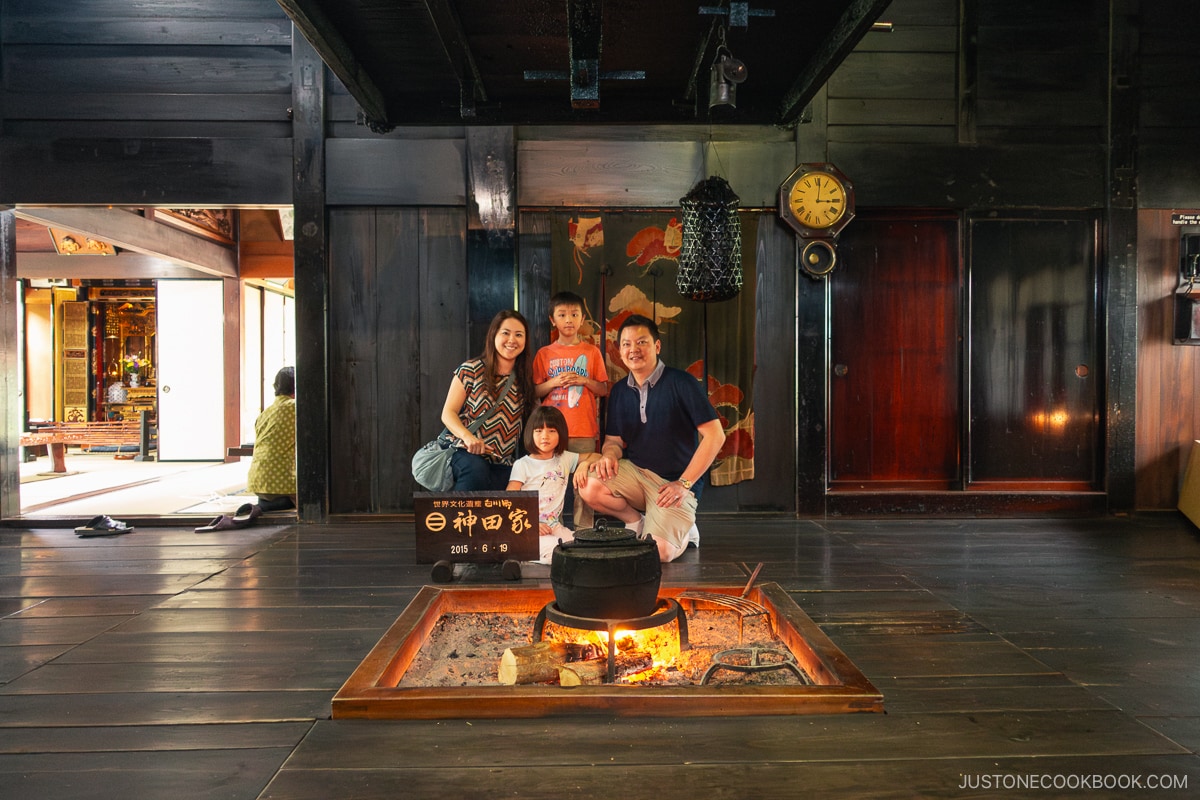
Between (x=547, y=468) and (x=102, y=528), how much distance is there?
3.33m

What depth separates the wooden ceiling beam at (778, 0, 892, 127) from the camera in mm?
2225

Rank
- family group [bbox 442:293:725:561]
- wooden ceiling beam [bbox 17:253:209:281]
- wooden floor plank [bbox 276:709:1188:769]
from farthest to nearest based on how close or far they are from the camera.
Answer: wooden ceiling beam [bbox 17:253:209:281], family group [bbox 442:293:725:561], wooden floor plank [bbox 276:709:1188:769]

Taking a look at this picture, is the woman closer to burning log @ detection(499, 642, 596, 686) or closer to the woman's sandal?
burning log @ detection(499, 642, 596, 686)

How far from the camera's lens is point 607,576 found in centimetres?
253

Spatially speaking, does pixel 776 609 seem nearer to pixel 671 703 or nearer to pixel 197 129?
pixel 671 703

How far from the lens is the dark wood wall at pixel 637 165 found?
5168 mm

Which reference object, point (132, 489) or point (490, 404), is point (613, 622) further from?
point (132, 489)

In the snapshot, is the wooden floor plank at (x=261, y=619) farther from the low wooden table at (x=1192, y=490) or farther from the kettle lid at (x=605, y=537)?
the low wooden table at (x=1192, y=490)

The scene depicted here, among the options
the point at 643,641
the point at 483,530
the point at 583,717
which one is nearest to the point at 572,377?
the point at 483,530

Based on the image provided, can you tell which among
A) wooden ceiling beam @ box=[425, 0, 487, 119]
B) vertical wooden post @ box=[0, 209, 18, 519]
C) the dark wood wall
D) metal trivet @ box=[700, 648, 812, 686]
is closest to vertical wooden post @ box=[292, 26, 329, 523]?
the dark wood wall

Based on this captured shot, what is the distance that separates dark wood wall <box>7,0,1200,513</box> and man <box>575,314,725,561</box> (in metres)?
1.30

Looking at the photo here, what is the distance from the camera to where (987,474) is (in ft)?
17.9

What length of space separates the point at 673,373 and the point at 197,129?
4080 millimetres

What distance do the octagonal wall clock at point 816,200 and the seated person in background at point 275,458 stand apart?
4099mm
